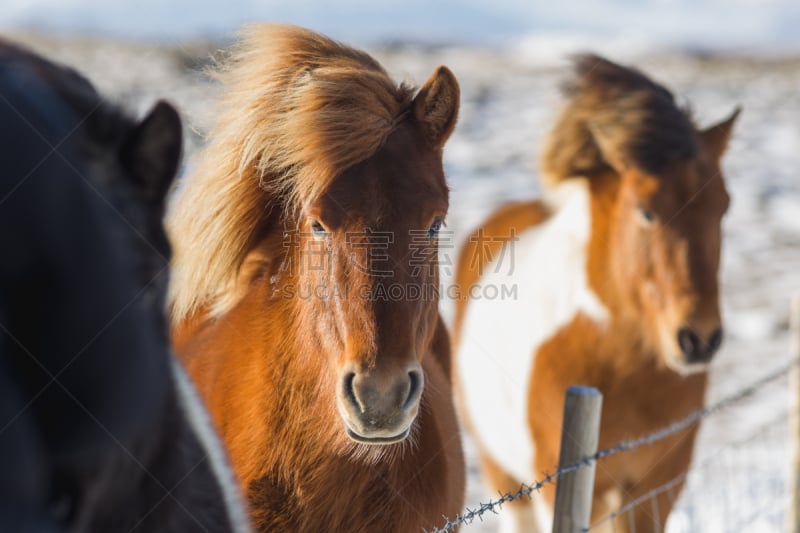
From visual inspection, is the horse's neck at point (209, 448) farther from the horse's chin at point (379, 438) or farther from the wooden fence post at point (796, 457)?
the wooden fence post at point (796, 457)

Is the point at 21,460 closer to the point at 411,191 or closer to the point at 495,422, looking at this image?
the point at 411,191

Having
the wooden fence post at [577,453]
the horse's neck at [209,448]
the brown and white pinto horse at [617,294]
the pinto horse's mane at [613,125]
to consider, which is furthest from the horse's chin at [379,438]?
the pinto horse's mane at [613,125]

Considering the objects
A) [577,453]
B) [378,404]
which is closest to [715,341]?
[577,453]

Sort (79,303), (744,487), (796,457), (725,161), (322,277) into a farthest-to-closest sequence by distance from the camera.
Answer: (725,161), (744,487), (796,457), (322,277), (79,303)

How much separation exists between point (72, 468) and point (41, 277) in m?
0.14

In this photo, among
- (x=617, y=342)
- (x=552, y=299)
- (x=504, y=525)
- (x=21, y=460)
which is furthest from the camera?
(x=504, y=525)

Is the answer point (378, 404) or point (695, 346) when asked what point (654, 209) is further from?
point (378, 404)

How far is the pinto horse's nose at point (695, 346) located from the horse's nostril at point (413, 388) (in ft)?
5.46

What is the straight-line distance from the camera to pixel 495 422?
3.60 meters

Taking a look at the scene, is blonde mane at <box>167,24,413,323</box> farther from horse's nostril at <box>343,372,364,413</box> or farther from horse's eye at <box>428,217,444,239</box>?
horse's nostril at <box>343,372,364,413</box>

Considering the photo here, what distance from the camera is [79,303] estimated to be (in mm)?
499

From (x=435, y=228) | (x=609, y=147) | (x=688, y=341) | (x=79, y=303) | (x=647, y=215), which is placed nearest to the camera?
(x=79, y=303)

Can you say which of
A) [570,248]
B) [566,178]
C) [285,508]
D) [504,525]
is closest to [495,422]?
[504,525]

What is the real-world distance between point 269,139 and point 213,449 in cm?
121
